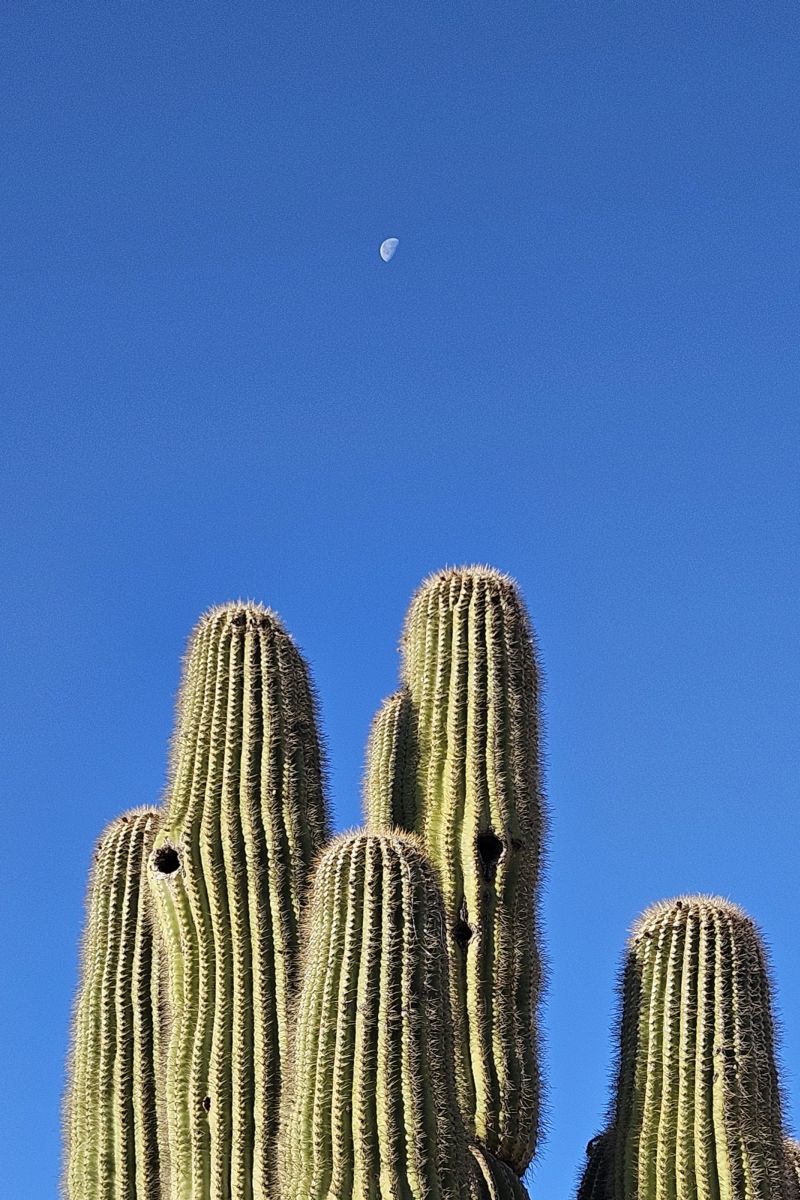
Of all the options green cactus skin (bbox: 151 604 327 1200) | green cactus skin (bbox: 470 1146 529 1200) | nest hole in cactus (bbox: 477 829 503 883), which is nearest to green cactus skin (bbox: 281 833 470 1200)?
green cactus skin (bbox: 470 1146 529 1200)

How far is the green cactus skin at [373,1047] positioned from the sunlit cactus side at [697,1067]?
1147mm

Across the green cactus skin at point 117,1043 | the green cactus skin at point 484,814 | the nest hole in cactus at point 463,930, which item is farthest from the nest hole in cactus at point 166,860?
the nest hole in cactus at point 463,930

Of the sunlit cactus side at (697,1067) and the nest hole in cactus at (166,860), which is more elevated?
the nest hole in cactus at (166,860)

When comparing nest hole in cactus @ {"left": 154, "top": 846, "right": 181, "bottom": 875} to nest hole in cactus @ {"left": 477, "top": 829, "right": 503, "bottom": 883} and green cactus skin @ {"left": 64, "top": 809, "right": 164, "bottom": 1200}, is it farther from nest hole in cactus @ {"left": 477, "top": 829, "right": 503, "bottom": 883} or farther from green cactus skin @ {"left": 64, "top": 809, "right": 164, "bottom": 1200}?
nest hole in cactus @ {"left": 477, "top": 829, "right": 503, "bottom": 883}

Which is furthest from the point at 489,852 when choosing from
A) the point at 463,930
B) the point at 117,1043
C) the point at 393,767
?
the point at 117,1043

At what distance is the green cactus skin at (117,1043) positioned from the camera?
344 inches

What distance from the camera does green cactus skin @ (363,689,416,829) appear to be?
9.27 m

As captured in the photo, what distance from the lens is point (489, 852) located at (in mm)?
8867

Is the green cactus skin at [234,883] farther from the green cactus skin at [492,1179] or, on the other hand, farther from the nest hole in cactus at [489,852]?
the green cactus skin at [492,1179]

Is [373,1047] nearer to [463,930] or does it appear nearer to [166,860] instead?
[463,930]

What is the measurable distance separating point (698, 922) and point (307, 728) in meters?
2.09

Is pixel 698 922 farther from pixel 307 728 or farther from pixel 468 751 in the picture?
pixel 307 728

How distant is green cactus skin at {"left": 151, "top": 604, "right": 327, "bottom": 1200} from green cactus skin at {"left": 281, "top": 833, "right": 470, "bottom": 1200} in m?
0.66

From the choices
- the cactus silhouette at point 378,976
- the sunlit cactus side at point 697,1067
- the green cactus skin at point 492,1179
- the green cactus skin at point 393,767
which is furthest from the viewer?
the green cactus skin at point 393,767
